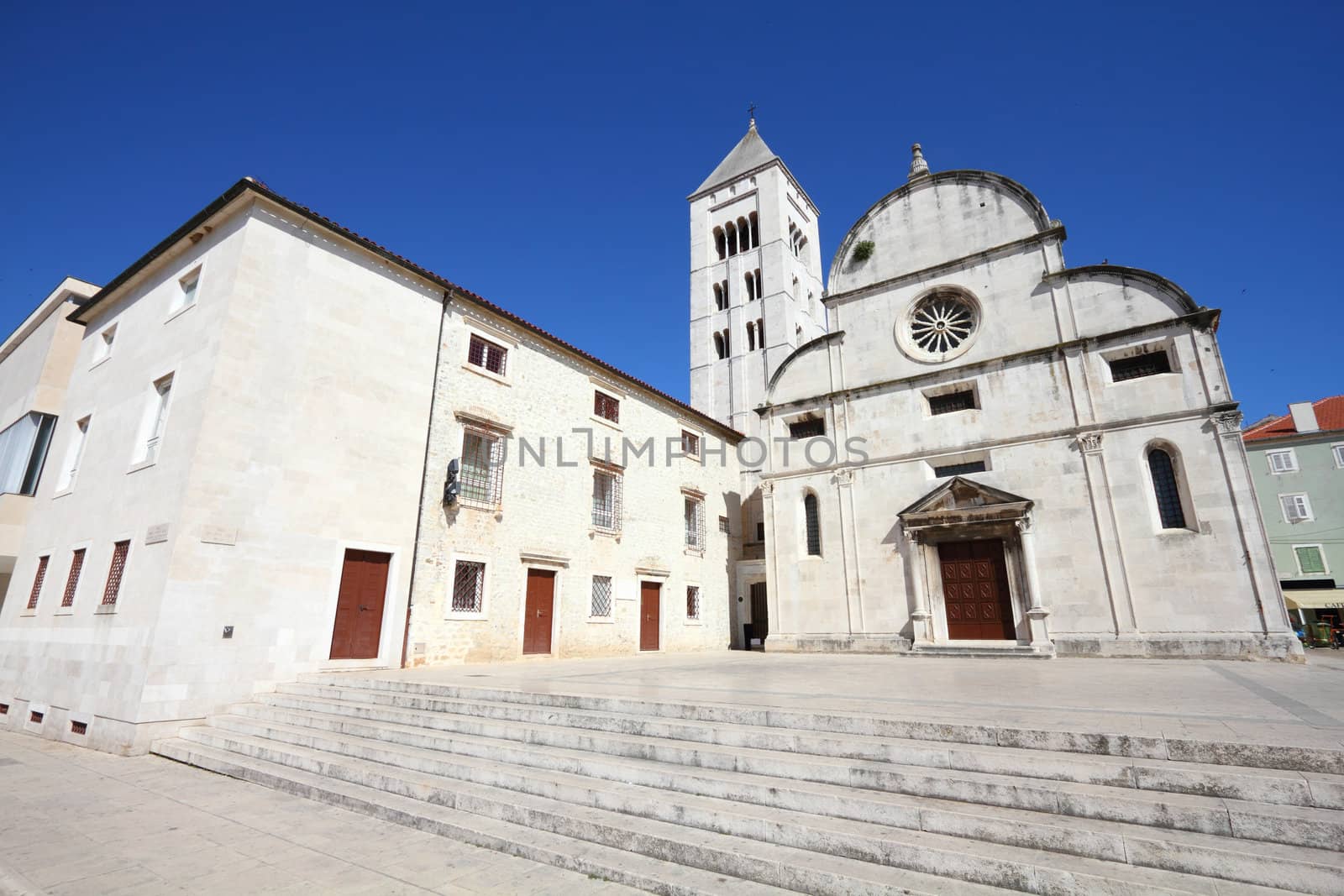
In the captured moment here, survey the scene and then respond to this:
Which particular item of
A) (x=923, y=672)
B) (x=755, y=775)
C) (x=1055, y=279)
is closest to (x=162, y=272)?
(x=755, y=775)

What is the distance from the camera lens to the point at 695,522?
23.0 metres

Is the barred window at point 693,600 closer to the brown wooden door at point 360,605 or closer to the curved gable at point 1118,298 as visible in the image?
the brown wooden door at point 360,605

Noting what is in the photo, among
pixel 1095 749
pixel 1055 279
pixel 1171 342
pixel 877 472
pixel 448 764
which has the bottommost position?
pixel 448 764

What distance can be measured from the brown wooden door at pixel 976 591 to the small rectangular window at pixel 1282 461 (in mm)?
22509

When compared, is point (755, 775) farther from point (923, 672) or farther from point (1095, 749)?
point (923, 672)

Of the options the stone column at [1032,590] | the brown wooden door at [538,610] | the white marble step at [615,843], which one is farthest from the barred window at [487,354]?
the stone column at [1032,590]

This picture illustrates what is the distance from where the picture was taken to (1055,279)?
56.5 feet

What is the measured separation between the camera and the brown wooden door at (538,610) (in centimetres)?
1565

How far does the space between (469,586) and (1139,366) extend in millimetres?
18302

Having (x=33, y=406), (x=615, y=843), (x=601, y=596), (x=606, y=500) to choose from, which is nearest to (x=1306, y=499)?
Answer: (x=606, y=500)

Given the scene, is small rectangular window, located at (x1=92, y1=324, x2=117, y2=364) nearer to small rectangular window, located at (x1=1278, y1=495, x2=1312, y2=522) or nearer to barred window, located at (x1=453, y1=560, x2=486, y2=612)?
barred window, located at (x1=453, y1=560, x2=486, y2=612)

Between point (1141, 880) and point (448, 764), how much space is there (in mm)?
5735

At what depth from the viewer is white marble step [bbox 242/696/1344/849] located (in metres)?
3.68

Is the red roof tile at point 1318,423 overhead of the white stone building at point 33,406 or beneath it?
overhead
